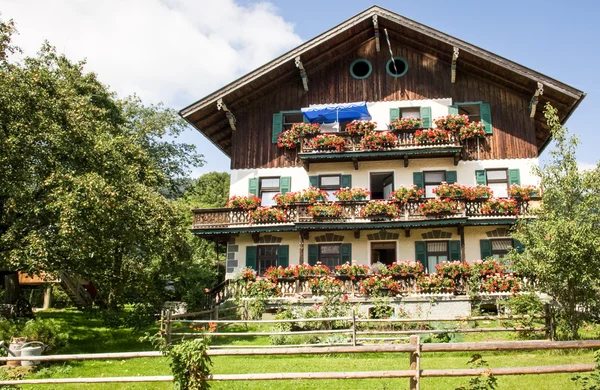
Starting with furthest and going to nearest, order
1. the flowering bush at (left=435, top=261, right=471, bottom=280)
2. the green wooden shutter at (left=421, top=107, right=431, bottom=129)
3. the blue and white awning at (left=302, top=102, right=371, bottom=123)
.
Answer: the green wooden shutter at (left=421, top=107, right=431, bottom=129)
the blue and white awning at (left=302, top=102, right=371, bottom=123)
the flowering bush at (left=435, top=261, right=471, bottom=280)

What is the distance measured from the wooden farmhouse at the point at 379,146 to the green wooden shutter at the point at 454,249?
0.06 meters

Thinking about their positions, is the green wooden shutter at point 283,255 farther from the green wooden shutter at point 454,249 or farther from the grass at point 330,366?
the grass at point 330,366

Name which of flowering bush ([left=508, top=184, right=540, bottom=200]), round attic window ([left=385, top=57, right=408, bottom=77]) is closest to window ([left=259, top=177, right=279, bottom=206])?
round attic window ([left=385, top=57, right=408, bottom=77])

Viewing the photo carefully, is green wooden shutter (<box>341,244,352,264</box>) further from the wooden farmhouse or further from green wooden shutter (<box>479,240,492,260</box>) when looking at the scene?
green wooden shutter (<box>479,240,492,260</box>)

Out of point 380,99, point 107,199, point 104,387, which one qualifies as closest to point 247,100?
point 380,99

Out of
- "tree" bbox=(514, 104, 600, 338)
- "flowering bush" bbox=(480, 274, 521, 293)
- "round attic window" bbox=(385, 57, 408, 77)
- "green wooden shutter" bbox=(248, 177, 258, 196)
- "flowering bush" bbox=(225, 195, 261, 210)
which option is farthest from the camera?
"round attic window" bbox=(385, 57, 408, 77)

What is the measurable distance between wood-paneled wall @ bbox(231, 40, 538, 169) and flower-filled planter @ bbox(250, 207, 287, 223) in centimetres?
301

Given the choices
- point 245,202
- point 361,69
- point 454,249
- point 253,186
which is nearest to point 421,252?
point 454,249

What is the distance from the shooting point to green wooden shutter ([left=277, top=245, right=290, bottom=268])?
24.7 m

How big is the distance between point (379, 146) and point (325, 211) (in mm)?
4072

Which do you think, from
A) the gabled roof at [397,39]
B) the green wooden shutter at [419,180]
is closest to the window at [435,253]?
the green wooden shutter at [419,180]

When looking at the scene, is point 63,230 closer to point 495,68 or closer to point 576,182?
point 576,182

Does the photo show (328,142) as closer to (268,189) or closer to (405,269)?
(268,189)

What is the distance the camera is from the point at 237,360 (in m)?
14.2
